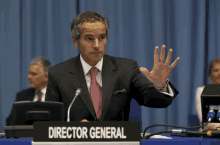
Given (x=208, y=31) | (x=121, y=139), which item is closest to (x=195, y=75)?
(x=208, y=31)

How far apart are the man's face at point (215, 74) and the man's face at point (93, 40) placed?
82.3 inches

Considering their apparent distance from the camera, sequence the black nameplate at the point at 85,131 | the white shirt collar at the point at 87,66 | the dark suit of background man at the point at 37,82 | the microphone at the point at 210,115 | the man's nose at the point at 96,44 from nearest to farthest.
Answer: the black nameplate at the point at 85,131 < the microphone at the point at 210,115 < the man's nose at the point at 96,44 < the white shirt collar at the point at 87,66 < the dark suit of background man at the point at 37,82

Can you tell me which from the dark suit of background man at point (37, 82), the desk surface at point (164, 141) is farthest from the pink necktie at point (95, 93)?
the dark suit of background man at point (37, 82)

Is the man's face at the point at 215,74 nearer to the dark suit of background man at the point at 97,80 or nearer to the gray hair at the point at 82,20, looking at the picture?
the dark suit of background man at the point at 97,80

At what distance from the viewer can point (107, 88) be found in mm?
1691

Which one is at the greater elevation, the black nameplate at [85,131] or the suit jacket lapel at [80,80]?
the suit jacket lapel at [80,80]

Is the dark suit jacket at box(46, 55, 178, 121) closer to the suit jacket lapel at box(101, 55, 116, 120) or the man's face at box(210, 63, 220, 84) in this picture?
the suit jacket lapel at box(101, 55, 116, 120)

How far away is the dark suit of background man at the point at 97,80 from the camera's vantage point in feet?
5.39

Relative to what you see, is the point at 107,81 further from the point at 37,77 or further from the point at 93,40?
the point at 37,77

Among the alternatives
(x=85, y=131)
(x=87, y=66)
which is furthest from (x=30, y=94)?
(x=85, y=131)

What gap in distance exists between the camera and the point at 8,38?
3.73 metres

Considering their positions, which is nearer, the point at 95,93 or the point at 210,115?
the point at 210,115

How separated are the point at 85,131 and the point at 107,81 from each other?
845 mm

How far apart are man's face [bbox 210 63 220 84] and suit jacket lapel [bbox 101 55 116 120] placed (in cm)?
191
